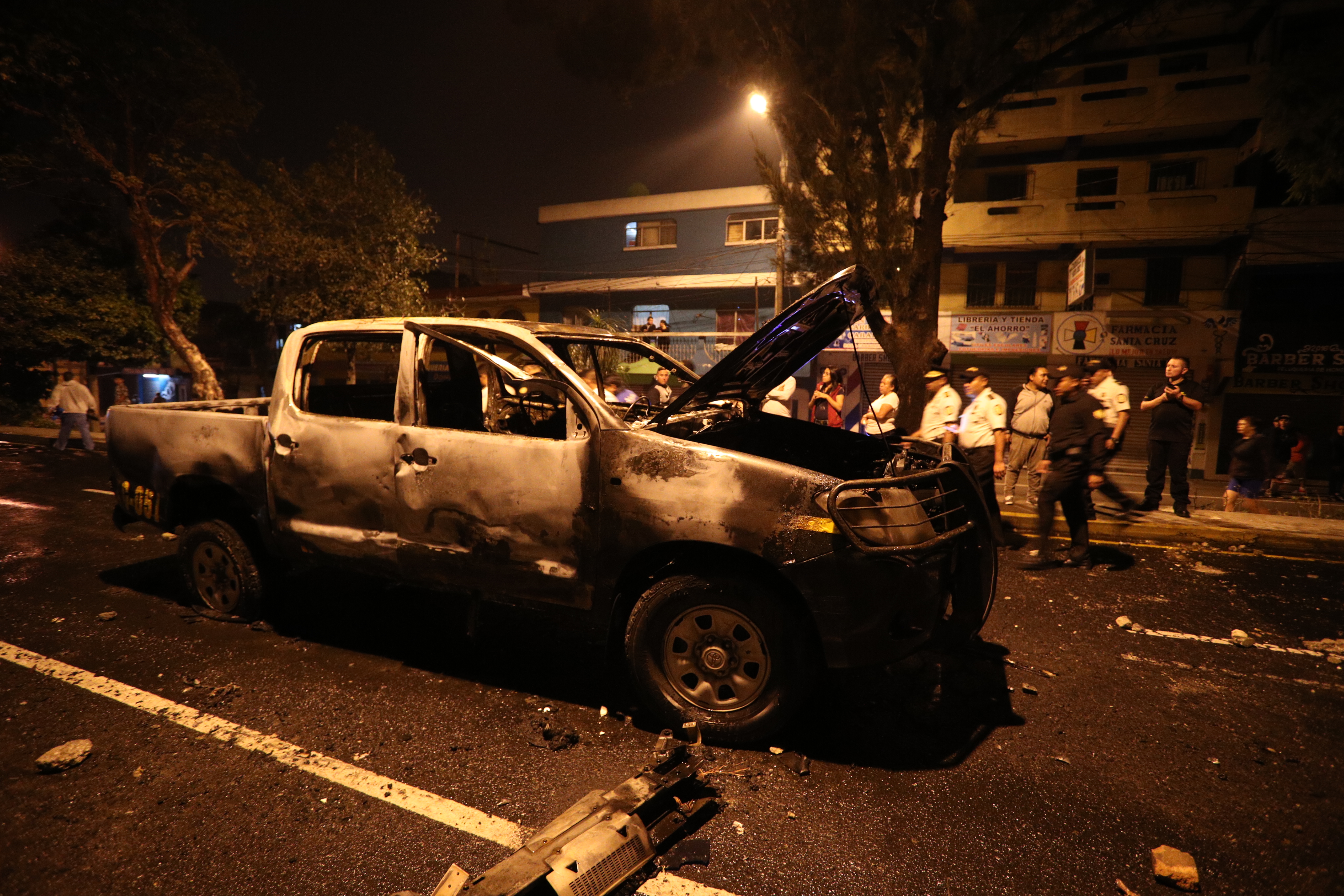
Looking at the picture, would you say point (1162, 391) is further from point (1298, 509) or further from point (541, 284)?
point (541, 284)

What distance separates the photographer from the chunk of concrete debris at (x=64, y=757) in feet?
9.29

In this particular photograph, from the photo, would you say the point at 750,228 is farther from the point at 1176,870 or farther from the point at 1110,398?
the point at 1176,870

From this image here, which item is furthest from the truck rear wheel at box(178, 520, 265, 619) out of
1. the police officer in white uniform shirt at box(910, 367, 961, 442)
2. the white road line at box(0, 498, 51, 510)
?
the police officer in white uniform shirt at box(910, 367, 961, 442)

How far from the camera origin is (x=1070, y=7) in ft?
29.2

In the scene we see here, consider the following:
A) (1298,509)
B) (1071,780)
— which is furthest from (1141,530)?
(1071,780)

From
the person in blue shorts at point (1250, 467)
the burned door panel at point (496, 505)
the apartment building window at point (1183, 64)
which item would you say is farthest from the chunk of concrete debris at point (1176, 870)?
the apartment building window at point (1183, 64)

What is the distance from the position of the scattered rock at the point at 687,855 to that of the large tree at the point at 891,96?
26.5 feet

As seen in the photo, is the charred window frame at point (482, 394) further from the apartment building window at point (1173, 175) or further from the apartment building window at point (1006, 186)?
the apartment building window at point (1173, 175)

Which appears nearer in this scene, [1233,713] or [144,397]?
[1233,713]

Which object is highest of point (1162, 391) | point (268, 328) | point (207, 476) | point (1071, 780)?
point (268, 328)

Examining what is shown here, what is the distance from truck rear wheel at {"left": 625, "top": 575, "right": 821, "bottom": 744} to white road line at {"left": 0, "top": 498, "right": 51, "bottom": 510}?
27.8 feet

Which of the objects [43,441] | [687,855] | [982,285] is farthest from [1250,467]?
[43,441]

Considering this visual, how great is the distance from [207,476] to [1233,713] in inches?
235

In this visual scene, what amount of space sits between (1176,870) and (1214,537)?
21.1 ft
